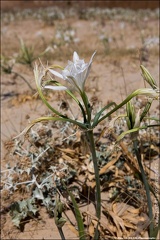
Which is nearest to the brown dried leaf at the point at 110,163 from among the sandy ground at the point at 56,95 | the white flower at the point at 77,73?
the sandy ground at the point at 56,95

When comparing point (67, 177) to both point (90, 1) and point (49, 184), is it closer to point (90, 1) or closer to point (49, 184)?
point (49, 184)

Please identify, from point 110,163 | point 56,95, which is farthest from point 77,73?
point 56,95

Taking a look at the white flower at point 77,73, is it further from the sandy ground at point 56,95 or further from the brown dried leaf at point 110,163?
the brown dried leaf at point 110,163

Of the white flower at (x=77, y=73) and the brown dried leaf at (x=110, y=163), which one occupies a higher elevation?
the white flower at (x=77, y=73)

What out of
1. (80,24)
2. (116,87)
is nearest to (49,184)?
(116,87)

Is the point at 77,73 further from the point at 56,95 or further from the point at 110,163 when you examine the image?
the point at 56,95

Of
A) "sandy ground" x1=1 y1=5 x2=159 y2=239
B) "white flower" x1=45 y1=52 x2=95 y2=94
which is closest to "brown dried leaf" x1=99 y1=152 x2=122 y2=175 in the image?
"sandy ground" x1=1 y1=5 x2=159 y2=239

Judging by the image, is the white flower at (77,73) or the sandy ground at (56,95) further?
the sandy ground at (56,95)

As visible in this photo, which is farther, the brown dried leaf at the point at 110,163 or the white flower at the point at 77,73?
the brown dried leaf at the point at 110,163

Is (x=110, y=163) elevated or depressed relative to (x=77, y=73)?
depressed

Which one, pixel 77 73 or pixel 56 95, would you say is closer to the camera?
pixel 77 73

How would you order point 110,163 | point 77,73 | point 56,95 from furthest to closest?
point 56,95 → point 110,163 → point 77,73
